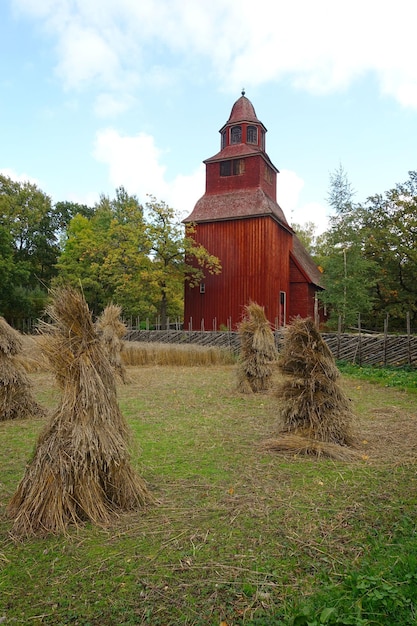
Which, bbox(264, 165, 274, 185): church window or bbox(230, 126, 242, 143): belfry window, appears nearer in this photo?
bbox(264, 165, 274, 185): church window

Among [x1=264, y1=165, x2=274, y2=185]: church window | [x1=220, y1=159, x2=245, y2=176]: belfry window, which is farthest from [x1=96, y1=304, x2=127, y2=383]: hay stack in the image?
[x1=264, y1=165, x2=274, y2=185]: church window

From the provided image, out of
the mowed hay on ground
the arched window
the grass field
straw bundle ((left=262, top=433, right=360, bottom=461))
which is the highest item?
the arched window

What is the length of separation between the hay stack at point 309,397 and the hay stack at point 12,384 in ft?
13.8

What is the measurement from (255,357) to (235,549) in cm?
703

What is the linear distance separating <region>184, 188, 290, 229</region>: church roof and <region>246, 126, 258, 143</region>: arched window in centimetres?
375

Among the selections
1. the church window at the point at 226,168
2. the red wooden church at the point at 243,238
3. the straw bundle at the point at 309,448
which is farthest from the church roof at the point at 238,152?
the straw bundle at the point at 309,448

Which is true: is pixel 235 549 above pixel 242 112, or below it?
below

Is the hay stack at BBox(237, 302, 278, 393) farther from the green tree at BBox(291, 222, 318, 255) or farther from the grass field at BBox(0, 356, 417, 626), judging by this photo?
the green tree at BBox(291, 222, 318, 255)

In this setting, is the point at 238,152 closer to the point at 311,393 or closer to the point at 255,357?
the point at 255,357

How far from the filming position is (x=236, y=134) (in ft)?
86.1

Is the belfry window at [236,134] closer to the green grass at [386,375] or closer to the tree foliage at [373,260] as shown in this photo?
the tree foliage at [373,260]

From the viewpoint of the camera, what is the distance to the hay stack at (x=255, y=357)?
9.88 metres

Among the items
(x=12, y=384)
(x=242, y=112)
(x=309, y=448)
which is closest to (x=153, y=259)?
(x=242, y=112)

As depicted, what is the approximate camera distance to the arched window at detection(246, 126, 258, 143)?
26141 millimetres
